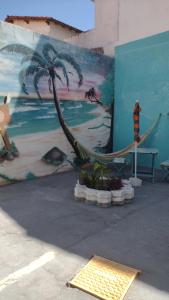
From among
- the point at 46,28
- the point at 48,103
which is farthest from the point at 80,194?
the point at 46,28

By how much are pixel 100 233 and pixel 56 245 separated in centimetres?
64

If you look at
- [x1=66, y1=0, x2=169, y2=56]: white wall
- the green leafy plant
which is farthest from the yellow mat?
[x1=66, y1=0, x2=169, y2=56]: white wall

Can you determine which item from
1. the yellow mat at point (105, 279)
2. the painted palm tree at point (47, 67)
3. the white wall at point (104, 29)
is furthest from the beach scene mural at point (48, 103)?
the yellow mat at point (105, 279)

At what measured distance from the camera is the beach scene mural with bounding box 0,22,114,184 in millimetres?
6043

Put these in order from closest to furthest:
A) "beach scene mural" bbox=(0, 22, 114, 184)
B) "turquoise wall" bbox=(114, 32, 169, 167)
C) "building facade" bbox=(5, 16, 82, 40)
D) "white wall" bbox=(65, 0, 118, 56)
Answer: "beach scene mural" bbox=(0, 22, 114, 184) → "turquoise wall" bbox=(114, 32, 169, 167) → "white wall" bbox=(65, 0, 118, 56) → "building facade" bbox=(5, 16, 82, 40)

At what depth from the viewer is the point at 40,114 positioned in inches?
266

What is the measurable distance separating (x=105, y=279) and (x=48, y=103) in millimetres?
4932

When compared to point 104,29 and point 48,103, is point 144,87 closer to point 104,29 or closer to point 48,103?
point 48,103

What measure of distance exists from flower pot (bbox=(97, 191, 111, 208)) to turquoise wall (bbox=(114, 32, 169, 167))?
3.30 meters

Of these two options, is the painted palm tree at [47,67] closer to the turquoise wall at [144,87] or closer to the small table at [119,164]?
the small table at [119,164]

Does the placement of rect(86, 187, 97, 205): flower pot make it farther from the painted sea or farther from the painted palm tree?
the painted palm tree

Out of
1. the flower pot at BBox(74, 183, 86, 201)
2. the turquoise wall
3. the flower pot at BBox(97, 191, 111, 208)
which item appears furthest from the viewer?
A: the turquoise wall

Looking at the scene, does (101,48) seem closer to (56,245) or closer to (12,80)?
(12,80)

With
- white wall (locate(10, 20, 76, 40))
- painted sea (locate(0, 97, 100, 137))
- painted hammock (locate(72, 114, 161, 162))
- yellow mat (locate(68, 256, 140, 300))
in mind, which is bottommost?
yellow mat (locate(68, 256, 140, 300))
